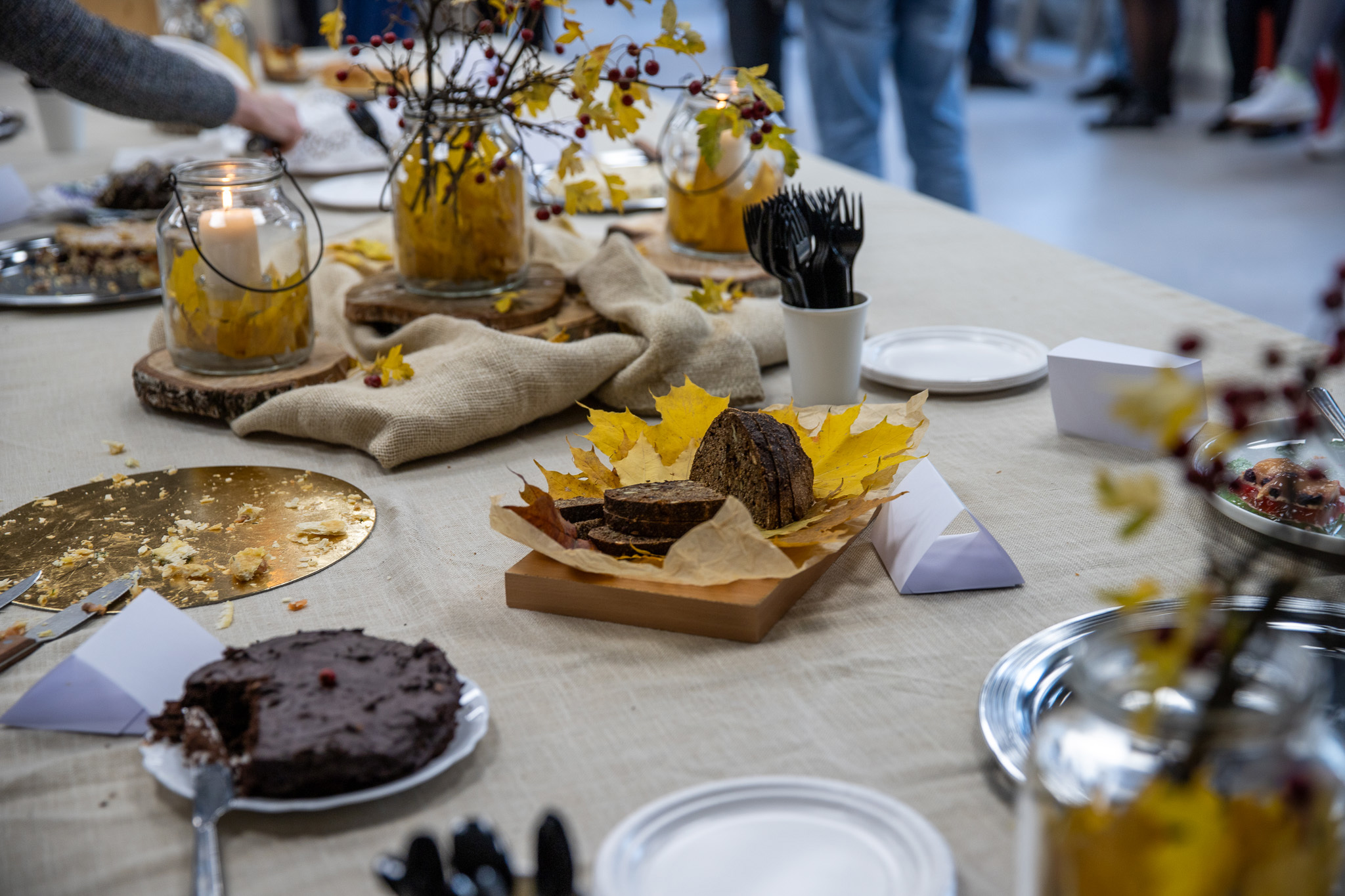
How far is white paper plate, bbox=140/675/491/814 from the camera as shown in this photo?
0.54m

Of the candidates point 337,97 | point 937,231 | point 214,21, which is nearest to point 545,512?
point 937,231

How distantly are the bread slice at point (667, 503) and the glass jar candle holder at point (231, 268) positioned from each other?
20.3 inches

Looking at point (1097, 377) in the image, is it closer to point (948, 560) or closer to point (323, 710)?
point (948, 560)

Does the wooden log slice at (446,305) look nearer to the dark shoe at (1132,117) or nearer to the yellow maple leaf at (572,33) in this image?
the yellow maple leaf at (572,33)

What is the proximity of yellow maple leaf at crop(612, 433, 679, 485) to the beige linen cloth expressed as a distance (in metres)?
0.22

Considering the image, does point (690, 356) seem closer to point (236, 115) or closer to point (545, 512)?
point (545, 512)

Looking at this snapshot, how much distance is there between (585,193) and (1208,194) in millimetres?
3579

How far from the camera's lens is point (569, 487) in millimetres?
863

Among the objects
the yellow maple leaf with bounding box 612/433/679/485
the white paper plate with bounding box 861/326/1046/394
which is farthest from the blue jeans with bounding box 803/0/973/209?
the yellow maple leaf with bounding box 612/433/679/485

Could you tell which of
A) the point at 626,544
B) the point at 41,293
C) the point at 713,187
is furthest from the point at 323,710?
the point at 41,293

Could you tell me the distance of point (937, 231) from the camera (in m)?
1.71

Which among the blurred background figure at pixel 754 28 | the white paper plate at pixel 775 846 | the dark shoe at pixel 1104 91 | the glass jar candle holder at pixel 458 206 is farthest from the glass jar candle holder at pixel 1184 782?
the dark shoe at pixel 1104 91

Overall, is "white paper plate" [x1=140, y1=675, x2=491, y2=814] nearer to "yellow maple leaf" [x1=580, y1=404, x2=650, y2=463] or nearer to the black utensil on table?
"yellow maple leaf" [x1=580, y1=404, x2=650, y2=463]

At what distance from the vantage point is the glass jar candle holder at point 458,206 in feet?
4.00
